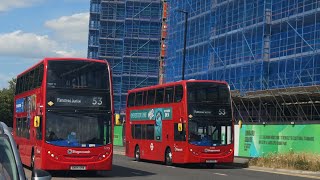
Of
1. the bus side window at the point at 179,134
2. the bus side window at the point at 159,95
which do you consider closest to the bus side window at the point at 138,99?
the bus side window at the point at 159,95

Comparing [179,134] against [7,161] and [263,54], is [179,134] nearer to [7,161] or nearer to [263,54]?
[263,54]

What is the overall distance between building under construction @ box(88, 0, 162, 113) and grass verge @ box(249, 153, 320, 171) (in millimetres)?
55119

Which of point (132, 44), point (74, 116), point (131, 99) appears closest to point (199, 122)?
point (74, 116)

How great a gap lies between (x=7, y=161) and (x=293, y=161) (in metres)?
19.8

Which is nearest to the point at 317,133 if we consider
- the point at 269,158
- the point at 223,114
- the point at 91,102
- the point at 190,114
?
the point at 269,158

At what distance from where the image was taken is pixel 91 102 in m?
18.8

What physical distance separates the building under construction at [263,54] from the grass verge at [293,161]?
10305 millimetres

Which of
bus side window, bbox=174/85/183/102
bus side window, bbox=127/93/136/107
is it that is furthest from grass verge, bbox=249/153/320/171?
bus side window, bbox=127/93/136/107

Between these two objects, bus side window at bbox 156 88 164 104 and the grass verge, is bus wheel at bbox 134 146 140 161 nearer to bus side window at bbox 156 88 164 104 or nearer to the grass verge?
bus side window at bbox 156 88 164 104

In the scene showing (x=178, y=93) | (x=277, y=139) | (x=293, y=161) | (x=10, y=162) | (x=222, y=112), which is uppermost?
(x=178, y=93)

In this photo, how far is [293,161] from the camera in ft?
78.4

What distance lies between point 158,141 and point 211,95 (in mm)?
4323

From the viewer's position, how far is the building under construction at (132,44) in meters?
80.3

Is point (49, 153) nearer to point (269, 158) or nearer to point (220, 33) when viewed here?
point (269, 158)
